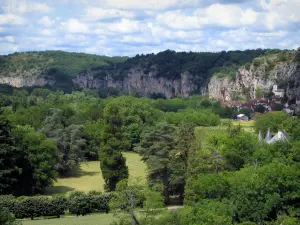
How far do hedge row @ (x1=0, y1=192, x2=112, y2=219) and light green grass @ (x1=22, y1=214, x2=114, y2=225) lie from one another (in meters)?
1.24

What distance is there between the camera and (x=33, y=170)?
43.4 metres

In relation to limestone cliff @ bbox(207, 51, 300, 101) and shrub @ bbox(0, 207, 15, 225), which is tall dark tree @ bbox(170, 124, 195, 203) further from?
limestone cliff @ bbox(207, 51, 300, 101)

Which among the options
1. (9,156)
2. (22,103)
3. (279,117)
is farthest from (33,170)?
(22,103)

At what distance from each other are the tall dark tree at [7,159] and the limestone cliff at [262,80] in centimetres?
7454

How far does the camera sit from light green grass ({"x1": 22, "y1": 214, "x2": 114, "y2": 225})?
3131cm

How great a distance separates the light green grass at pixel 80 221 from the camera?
103 ft

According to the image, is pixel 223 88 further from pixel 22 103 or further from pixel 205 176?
pixel 205 176

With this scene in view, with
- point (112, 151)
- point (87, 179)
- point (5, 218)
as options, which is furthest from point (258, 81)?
point (5, 218)

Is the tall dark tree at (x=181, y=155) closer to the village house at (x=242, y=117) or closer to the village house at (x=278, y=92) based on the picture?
the village house at (x=242, y=117)

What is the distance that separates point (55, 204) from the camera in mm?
35719

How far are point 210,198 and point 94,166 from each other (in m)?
32.1

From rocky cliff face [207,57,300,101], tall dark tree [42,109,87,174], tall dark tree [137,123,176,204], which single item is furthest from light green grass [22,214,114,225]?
rocky cliff face [207,57,300,101]

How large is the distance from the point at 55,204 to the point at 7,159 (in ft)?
23.6

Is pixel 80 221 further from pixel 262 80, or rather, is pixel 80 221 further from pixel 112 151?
pixel 262 80
